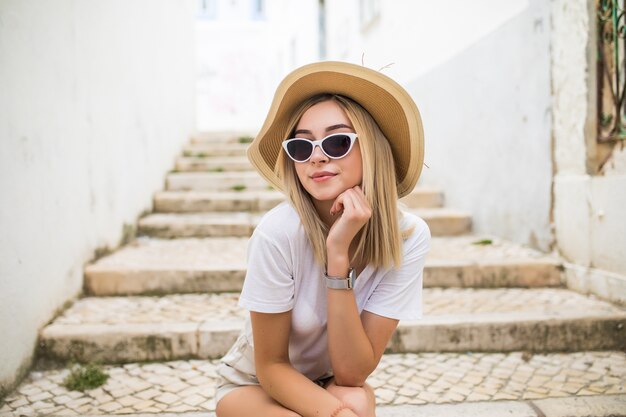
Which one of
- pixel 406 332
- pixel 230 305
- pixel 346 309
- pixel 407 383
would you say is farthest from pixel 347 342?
pixel 230 305

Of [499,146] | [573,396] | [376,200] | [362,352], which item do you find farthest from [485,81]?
[362,352]

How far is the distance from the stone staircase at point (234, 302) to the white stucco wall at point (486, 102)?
337 millimetres

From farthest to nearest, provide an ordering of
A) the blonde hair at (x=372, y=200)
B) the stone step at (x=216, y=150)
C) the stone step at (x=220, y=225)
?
1. the stone step at (x=216, y=150)
2. the stone step at (x=220, y=225)
3. the blonde hair at (x=372, y=200)

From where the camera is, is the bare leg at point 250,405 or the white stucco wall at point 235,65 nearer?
the bare leg at point 250,405

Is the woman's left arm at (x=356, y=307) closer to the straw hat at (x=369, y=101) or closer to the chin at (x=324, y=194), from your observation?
the chin at (x=324, y=194)

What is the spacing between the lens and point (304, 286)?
65.1 inches

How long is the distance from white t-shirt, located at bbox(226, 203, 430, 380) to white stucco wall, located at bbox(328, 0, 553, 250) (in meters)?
2.58

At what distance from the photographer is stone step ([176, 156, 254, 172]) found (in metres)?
6.62

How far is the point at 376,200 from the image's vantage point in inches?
65.1

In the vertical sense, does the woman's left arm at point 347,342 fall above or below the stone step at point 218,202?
below

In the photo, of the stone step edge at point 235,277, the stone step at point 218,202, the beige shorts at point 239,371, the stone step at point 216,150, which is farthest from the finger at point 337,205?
the stone step at point 216,150

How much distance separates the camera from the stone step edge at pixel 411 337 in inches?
109

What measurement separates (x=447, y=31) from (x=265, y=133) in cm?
462

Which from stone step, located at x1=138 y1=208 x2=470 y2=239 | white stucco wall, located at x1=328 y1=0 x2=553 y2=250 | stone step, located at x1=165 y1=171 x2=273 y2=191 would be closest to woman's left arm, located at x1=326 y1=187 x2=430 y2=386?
white stucco wall, located at x1=328 y1=0 x2=553 y2=250
